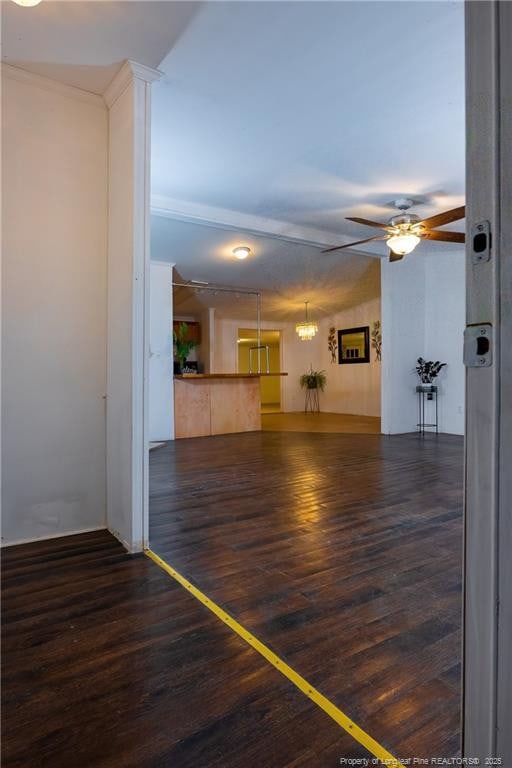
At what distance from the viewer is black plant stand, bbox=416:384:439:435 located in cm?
713

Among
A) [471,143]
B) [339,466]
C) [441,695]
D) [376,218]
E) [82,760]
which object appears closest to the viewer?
[471,143]

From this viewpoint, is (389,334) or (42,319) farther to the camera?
(389,334)

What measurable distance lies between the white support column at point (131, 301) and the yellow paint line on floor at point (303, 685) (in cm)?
66

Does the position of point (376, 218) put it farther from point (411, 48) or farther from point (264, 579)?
point (264, 579)

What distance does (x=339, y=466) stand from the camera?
460cm

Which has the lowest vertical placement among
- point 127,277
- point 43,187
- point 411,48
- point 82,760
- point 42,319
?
point 82,760

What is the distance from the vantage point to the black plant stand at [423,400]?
7133 mm

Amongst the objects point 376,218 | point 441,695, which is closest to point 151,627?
point 441,695

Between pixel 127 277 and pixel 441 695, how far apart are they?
233 centimetres

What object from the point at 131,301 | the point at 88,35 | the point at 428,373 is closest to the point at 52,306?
the point at 131,301

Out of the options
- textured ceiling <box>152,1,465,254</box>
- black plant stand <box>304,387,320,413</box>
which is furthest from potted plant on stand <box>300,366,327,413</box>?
textured ceiling <box>152,1,465,254</box>

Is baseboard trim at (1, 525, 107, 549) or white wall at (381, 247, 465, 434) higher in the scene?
white wall at (381, 247, 465, 434)

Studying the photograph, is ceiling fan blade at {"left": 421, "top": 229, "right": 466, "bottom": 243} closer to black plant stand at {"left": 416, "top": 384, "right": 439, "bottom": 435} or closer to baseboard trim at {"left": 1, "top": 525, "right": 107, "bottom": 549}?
black plant stand at {"left": 416, "top": 384, "right": 439, "bottom": 435}

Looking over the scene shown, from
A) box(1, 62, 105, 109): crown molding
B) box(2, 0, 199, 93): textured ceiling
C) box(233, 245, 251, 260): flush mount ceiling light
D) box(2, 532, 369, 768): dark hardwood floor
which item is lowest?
box(2, 532, 369, 768): dark hardwood floor
